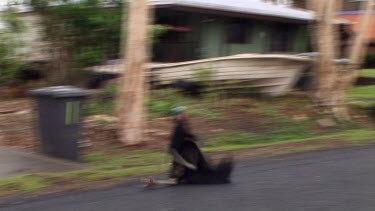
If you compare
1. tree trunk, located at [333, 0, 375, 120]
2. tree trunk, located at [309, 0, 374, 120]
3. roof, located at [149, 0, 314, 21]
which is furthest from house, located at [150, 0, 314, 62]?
tree trunk, located at [309, 0, 374, 120]

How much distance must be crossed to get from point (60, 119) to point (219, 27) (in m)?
13.1

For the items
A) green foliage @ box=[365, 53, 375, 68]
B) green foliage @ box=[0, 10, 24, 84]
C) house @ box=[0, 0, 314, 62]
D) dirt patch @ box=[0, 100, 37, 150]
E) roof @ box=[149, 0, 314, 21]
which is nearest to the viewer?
dirt patch @ box=[0, 100, 37, 150]

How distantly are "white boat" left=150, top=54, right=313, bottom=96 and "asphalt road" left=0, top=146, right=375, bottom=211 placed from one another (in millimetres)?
7587

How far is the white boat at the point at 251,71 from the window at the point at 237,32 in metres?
5.62

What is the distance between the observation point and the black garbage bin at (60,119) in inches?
356

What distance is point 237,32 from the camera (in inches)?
882

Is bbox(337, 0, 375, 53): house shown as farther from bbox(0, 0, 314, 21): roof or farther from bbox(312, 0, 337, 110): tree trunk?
bbox(312, 0, 337, 110): tree trunk

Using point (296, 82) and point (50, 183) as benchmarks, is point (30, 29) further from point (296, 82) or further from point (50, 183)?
point (50, 183)

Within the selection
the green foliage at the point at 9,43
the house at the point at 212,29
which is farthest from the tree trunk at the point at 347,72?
the green foliage at the point at 9,43

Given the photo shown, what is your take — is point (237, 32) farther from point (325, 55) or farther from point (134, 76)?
point (134, 76)

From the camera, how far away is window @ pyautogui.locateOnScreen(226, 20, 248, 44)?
2196 cm

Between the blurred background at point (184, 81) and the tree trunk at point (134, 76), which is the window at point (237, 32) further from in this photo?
the tree trunk at point (134, 76)

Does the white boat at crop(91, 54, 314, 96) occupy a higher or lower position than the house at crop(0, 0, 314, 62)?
lower

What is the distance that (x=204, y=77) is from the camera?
15.9m
